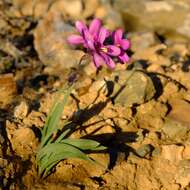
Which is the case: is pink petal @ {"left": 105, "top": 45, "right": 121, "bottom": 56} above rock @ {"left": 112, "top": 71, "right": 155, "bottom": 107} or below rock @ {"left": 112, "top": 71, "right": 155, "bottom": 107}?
above

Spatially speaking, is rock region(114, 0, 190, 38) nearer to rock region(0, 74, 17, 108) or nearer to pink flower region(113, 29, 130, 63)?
rock region(0, 74, 17, 108)

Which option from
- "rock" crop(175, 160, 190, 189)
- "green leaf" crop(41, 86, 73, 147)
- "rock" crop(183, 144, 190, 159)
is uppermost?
"green leaf" crop(41, 86, 73, 147)

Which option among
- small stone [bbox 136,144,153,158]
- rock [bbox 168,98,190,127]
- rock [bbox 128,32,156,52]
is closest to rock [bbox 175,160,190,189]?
small stone [bbox 136,144,153,158]

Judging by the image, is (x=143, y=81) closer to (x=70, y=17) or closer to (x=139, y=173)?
(x=139, y=173)

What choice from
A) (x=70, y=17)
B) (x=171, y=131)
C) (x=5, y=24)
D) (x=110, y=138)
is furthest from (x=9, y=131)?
(x=70, y=17)

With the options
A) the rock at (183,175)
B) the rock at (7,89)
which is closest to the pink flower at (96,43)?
the rock at (183,175)
